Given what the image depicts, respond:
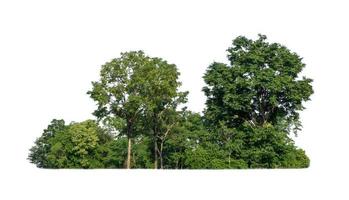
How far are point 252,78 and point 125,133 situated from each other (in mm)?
16134

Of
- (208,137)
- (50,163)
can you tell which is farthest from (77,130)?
(208,137)

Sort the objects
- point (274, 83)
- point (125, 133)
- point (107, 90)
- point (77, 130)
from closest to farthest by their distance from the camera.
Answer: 1. point (274, 83)
2. point (107, 90)
3. point (125, 133)
4. point (77, 130)

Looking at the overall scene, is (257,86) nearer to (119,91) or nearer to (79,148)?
(119,91)

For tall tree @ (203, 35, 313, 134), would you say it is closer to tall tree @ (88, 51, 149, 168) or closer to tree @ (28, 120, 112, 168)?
tall tree @ (88, 51, 149, 168)

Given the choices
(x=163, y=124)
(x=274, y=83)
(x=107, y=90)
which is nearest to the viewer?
(x=274, y=83)

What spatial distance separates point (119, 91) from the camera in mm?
51812

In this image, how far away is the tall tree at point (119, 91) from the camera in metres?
51.1

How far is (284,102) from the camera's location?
49062 millimetres

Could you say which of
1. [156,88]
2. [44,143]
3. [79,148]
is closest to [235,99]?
[156,88]

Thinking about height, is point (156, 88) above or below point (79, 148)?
above

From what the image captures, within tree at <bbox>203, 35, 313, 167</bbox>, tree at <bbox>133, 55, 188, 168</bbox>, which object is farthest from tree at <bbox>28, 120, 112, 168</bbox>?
tree at <bbox>203, 35, 313, 167</bbox>

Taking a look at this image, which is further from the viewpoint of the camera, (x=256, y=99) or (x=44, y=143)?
(x=44, y=143)

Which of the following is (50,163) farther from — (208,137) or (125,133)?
(208,137)

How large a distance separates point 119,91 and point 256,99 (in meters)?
14.5
